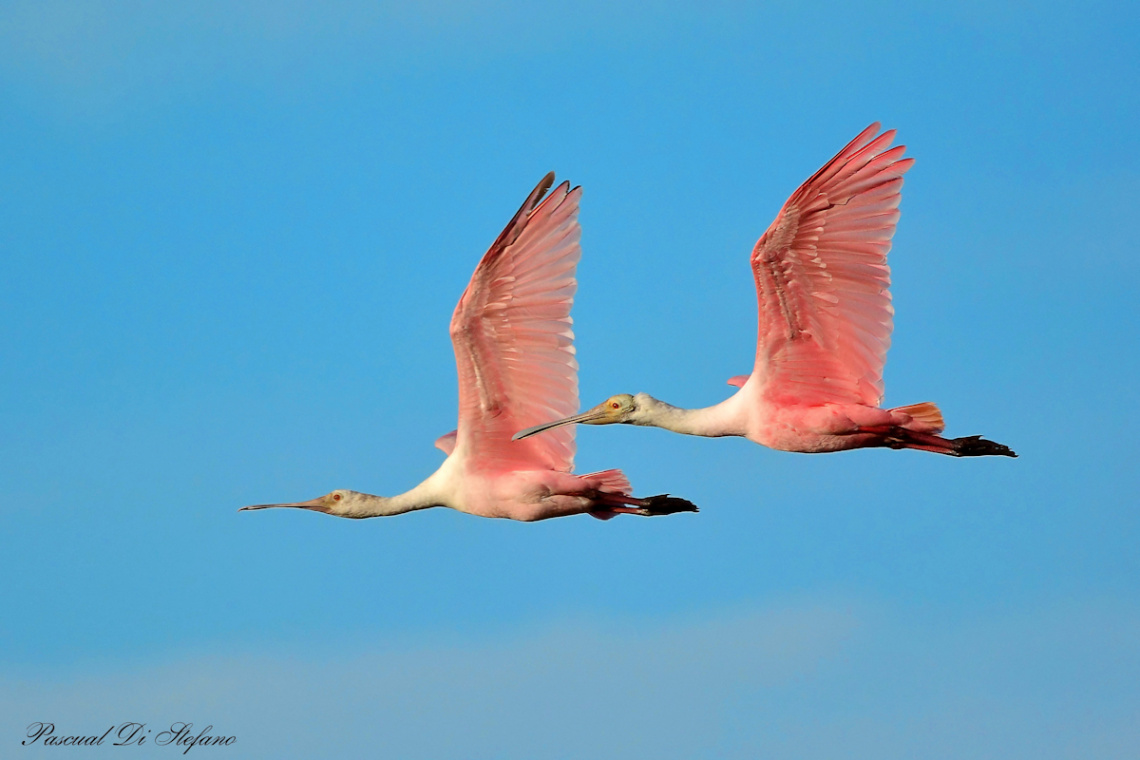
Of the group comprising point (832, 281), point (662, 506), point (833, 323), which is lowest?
point (662, 506)

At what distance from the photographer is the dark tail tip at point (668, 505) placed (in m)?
25.7

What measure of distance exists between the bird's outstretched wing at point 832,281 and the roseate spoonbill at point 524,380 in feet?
8.08

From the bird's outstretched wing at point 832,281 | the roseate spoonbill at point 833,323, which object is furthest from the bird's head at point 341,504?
the bird's outstretched wing at point 832,281

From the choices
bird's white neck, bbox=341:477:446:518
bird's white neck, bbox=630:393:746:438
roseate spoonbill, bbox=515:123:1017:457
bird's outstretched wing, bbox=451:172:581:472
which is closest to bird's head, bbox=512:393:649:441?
bird's white neck, bbox=630:393:746:438

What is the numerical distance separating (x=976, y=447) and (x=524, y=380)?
5.58m

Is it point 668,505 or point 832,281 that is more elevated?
point 832,281

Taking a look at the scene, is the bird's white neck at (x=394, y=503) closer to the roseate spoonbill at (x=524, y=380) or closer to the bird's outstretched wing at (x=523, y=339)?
the roseate spoonbill at (x=524, y=380)

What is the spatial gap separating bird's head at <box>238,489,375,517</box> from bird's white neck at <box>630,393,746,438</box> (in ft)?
12.8

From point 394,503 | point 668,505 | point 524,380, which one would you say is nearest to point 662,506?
point 668,505

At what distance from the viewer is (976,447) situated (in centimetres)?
2462

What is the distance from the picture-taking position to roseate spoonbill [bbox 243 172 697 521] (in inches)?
980

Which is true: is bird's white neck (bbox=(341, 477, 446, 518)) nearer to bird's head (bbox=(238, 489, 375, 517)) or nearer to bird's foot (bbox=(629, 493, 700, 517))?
bird's head (bbox=(238, 489, 375, 517))

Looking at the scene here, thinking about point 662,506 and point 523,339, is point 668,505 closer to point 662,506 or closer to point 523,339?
point 662,506

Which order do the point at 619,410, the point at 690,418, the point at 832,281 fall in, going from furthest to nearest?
the point at 619,410 → the point at 690,418 → the point at 832,281
